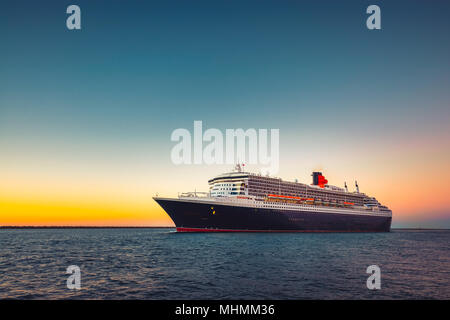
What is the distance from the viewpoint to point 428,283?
19.9m

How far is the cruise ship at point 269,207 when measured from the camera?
203 feet

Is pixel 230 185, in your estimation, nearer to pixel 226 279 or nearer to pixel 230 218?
pixel 230 218

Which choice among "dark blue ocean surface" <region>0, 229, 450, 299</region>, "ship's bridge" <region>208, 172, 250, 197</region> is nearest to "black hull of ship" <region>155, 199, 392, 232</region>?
"ship's bridge" <region>208, 172, 250, 197</region>

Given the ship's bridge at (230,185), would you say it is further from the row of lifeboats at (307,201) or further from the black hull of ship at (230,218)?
the black hull of ship at (230,218)

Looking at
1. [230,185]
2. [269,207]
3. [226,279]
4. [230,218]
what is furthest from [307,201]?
[226,279]

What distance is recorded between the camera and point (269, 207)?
6919 cm

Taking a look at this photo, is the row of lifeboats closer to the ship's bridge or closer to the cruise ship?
the cruise ship

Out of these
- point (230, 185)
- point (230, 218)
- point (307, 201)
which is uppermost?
point (230, 185)

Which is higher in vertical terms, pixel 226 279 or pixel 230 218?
pixel 226 279

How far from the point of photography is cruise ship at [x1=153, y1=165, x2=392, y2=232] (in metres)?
61.8

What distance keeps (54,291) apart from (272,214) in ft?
184

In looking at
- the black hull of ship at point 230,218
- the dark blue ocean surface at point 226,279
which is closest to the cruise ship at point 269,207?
the black hull of ship at point 230,218
